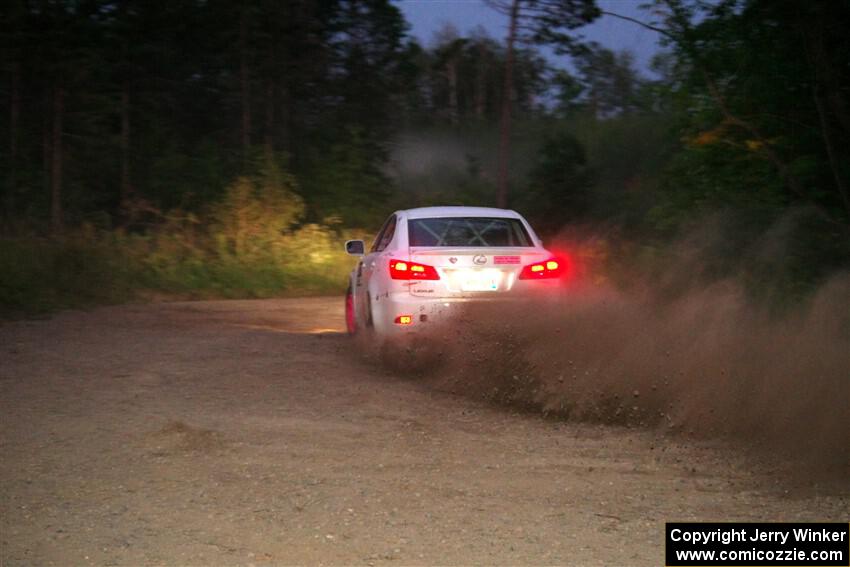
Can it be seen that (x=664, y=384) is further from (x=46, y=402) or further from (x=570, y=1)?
(x=570, y=1)

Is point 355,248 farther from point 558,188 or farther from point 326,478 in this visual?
point 558,188

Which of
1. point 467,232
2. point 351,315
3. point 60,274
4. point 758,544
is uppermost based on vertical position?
point 467,232

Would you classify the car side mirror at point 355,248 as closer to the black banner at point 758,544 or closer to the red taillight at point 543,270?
the red taillight at point 543,270

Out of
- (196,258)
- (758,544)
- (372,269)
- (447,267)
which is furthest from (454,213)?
(196,258)

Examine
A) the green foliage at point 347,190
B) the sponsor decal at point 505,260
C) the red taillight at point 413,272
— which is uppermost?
the green foliage at point 347,190

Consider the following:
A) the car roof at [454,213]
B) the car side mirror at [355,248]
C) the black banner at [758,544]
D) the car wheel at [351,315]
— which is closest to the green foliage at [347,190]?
the car wheel at [351,315]

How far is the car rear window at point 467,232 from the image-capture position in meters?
10.6

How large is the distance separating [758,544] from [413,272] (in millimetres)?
5415

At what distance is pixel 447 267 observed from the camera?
10008mm

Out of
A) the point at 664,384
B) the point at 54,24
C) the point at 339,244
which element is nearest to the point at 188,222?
the point at 339,244

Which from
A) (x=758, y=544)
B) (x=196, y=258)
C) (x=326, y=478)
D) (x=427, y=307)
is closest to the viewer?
(x=758, y=544)

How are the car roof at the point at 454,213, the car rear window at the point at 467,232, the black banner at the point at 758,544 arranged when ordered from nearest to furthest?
the black banner at the point at 758,544
the car rear window at the point at 467,232
the car roof at the point at 454,213

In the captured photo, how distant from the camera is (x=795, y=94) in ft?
44.2

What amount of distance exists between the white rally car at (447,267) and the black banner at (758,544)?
190 inches
